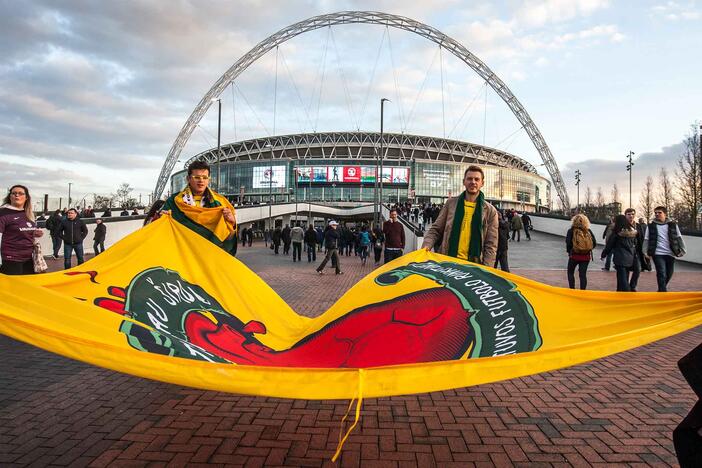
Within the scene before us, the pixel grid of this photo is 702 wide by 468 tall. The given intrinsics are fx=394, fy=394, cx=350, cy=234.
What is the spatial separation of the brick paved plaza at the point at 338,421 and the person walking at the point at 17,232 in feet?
4.88

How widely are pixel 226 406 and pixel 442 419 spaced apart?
1.94m

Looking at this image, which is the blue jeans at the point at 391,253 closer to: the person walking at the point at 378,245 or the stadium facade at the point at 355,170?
the person walking at the point at 378,245

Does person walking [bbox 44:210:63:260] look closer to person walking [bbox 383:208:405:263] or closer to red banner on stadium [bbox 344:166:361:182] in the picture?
person walking [bbox 383:208:405:263]

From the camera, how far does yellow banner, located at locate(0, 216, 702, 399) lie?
1.72 meters

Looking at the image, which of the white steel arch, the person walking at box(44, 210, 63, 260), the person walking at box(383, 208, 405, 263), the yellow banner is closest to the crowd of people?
the yellow banner

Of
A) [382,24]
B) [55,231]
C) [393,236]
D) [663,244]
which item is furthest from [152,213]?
[382,24]

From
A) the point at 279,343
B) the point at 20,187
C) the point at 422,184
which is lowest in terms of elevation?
the point at 279,343

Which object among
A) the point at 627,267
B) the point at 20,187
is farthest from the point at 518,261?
the point at 20,187

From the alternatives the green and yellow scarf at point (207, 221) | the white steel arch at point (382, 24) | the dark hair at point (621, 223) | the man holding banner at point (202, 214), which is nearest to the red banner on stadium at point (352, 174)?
the white steel arch at point (382, 24)

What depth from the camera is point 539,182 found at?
367 ft

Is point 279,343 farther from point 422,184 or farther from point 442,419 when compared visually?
point 422,184

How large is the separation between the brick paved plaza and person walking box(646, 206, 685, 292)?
4534 millimetres

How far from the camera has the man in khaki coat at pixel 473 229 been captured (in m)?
4.39

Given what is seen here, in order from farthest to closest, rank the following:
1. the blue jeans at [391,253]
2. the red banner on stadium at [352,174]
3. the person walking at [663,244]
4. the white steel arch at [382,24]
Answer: the red banner on stadium at [352,174], the white steel arch at [382,24], the blue jeans at [391,253], the person walking at [663,244]
